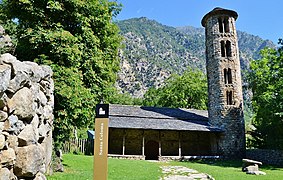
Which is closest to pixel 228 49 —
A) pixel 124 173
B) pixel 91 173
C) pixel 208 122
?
pixel 208 122

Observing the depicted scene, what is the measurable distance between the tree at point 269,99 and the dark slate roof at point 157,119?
3733 mm

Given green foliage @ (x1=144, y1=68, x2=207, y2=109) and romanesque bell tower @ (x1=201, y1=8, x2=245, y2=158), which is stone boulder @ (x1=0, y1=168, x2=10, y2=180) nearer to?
romanesque bell tower @ (x1=201, y1=8, x2=245, y2=158)

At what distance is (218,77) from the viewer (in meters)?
23.0

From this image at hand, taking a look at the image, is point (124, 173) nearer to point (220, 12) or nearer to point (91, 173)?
point (91, 173)

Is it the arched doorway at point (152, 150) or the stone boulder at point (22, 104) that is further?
the arched doorway at point (152, 150)

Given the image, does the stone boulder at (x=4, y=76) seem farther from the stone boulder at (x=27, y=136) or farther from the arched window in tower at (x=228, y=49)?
the arched window in tower at (x=228, y=49)

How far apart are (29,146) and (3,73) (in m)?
1.45

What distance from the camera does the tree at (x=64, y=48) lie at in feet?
32.3

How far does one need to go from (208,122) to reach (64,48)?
16.7 metres

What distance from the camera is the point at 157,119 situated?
22906mm

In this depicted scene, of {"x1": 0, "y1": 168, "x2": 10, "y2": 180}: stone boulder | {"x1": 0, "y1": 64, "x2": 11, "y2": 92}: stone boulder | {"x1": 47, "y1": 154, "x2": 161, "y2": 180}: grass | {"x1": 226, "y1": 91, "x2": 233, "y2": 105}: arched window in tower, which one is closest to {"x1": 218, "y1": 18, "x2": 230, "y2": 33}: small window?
{"x1": 226, "y1": 91, "x2": 233, "y2": 105}: arched window in tower

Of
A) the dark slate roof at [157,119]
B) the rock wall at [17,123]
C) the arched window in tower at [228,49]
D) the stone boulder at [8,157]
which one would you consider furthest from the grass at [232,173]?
the arched window in tower at [228,49]

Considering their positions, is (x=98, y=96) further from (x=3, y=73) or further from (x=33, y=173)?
(x=3, y=73)

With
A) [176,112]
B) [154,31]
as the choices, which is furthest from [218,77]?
[154,31]
